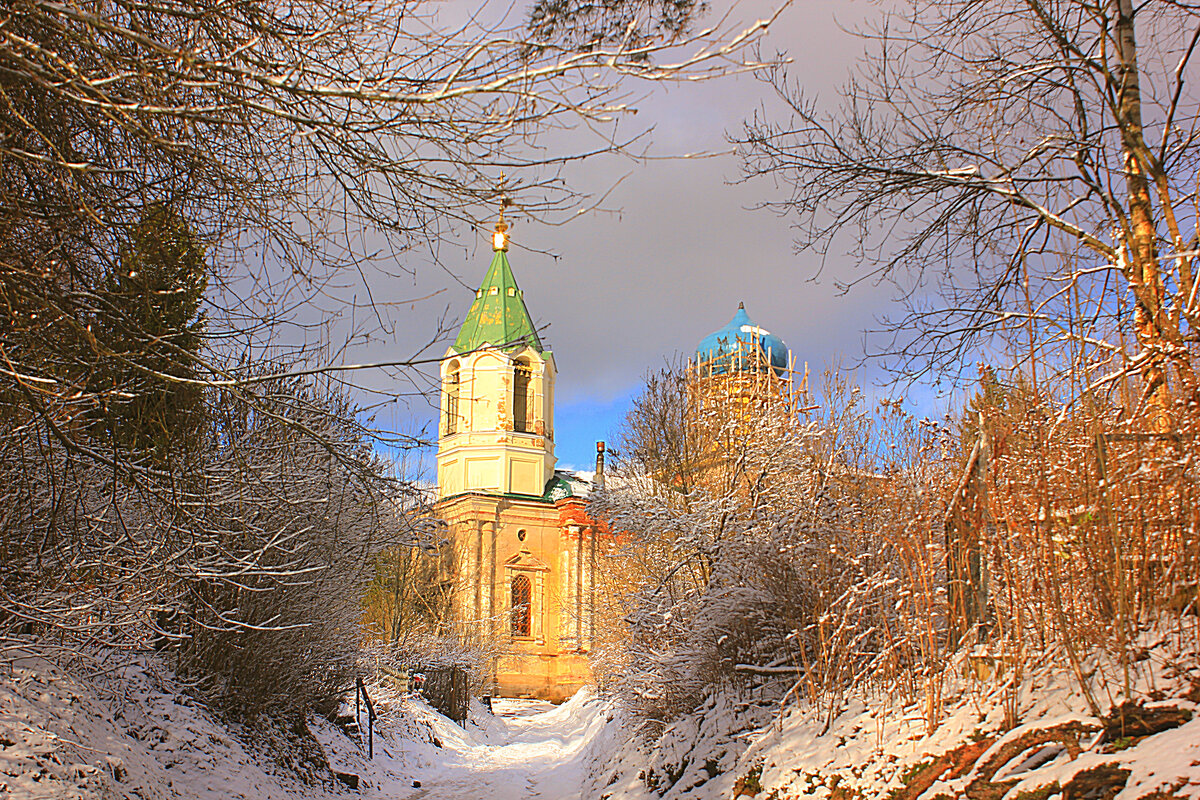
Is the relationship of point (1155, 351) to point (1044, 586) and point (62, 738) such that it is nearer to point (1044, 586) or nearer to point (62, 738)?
point (1044, 586)

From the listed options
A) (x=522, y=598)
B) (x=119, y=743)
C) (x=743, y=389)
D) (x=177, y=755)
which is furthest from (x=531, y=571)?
(x=119, y=743)

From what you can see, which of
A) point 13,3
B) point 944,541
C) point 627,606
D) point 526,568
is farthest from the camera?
point 526,568

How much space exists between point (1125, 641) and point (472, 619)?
29.6 metres

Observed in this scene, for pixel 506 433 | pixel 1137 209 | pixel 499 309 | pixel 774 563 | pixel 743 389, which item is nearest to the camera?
pixel 1137 209

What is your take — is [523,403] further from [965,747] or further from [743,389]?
[965,747]

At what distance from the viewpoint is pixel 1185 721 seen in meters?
4.20

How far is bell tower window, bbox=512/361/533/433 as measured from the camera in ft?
139

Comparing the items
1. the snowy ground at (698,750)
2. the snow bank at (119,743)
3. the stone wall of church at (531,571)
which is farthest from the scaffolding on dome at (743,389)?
the stone wall of church at (531,571)

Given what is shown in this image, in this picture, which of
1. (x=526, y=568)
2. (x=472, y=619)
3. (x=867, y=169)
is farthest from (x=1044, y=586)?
(x=526, y=568)

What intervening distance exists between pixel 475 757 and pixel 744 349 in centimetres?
1136

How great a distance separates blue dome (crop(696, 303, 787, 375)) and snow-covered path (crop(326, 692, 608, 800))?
7.52 meters

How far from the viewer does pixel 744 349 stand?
933 inches

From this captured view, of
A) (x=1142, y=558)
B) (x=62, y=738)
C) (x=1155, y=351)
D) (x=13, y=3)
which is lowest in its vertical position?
(x=62, y=738)

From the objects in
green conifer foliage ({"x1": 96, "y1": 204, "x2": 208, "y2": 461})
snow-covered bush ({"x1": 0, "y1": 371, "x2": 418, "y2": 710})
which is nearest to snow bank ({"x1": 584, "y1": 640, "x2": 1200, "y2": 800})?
snow-covered bush ({"x1": 0, "y1": 371, "x2": 418, "y2": 710})
